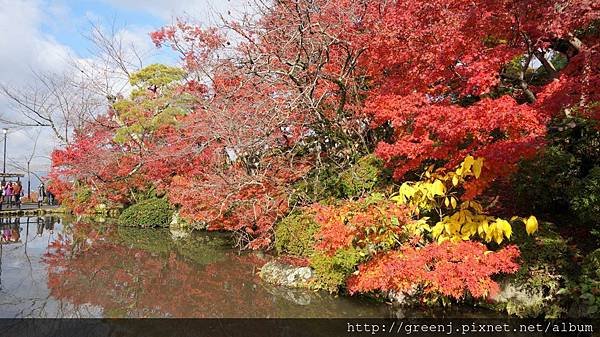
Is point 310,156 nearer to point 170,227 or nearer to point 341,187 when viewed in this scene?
point 341,187

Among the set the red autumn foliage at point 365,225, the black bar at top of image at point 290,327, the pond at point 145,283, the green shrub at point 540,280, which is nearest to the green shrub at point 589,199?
the green shrub at point 540,280

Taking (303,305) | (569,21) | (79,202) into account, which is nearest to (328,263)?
(303,305)

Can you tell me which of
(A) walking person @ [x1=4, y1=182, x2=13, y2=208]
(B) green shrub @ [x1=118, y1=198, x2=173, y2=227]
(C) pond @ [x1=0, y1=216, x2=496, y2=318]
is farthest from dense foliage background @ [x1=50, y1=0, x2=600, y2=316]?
(A) walking person @ [x1=4, y1=182, x2=13, y2=208]

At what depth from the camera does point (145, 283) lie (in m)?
7.83

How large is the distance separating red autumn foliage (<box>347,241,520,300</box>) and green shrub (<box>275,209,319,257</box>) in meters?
2.25

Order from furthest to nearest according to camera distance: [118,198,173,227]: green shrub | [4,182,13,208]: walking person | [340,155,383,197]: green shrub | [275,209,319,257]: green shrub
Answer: [4,182,13,208]: walking person < [118,198,173,227]: green shrub < [340,155,383,197]: green shrub < [275,209,319,257]: green shrub

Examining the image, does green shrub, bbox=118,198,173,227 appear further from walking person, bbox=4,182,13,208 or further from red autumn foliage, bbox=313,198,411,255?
red autumn foliage, bbox=313,198,411,255

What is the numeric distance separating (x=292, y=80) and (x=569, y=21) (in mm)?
5304

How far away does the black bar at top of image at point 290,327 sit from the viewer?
5.18 metres

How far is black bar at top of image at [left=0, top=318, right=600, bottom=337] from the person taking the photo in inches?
204

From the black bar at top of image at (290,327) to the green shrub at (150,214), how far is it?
9882 millimetres

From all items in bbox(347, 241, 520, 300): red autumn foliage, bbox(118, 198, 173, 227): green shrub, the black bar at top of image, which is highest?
bbox(118, 198, 173, 227): green shrub

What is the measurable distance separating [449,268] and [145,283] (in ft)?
18.0

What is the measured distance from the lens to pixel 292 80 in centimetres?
904
